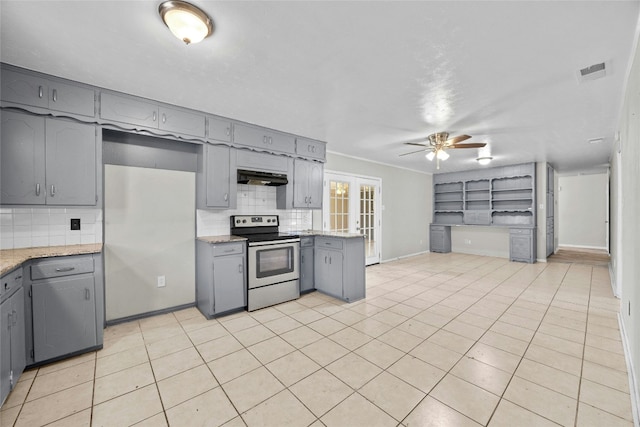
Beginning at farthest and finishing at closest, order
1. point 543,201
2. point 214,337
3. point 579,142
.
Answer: point 543,201 < point 579,142 < point 214,337

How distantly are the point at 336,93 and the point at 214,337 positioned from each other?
9.19 ft

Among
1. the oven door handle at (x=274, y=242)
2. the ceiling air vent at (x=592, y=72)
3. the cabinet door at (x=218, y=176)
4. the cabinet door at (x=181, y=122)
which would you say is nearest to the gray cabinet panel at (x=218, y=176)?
the cabinet door at (x=218, y=176)

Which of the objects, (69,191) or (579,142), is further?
(579,142)

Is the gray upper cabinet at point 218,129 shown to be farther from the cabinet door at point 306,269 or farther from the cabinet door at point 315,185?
the cabinet door at point 306,269

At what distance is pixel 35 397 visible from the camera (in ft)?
6.11

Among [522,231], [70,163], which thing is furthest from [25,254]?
[522,231]

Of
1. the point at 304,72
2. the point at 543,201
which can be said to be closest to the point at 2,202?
the point at 304,72

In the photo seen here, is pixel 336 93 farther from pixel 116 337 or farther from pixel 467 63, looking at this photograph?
pixel 116 337

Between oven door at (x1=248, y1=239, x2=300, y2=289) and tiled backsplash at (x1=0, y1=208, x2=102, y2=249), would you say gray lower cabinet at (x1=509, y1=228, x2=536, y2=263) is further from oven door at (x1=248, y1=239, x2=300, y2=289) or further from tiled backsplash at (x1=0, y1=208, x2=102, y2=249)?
tiled backsplash at (x1=0, y1=208, x2=102, y2=249)

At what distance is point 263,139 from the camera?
12.7 feet

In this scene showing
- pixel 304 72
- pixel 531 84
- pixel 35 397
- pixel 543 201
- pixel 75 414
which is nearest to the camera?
pixel 75 414

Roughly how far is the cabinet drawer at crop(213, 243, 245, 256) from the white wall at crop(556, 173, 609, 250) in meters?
9.57

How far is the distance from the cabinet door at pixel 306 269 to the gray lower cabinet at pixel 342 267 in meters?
0.15

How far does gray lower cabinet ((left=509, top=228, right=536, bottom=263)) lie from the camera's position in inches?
250
